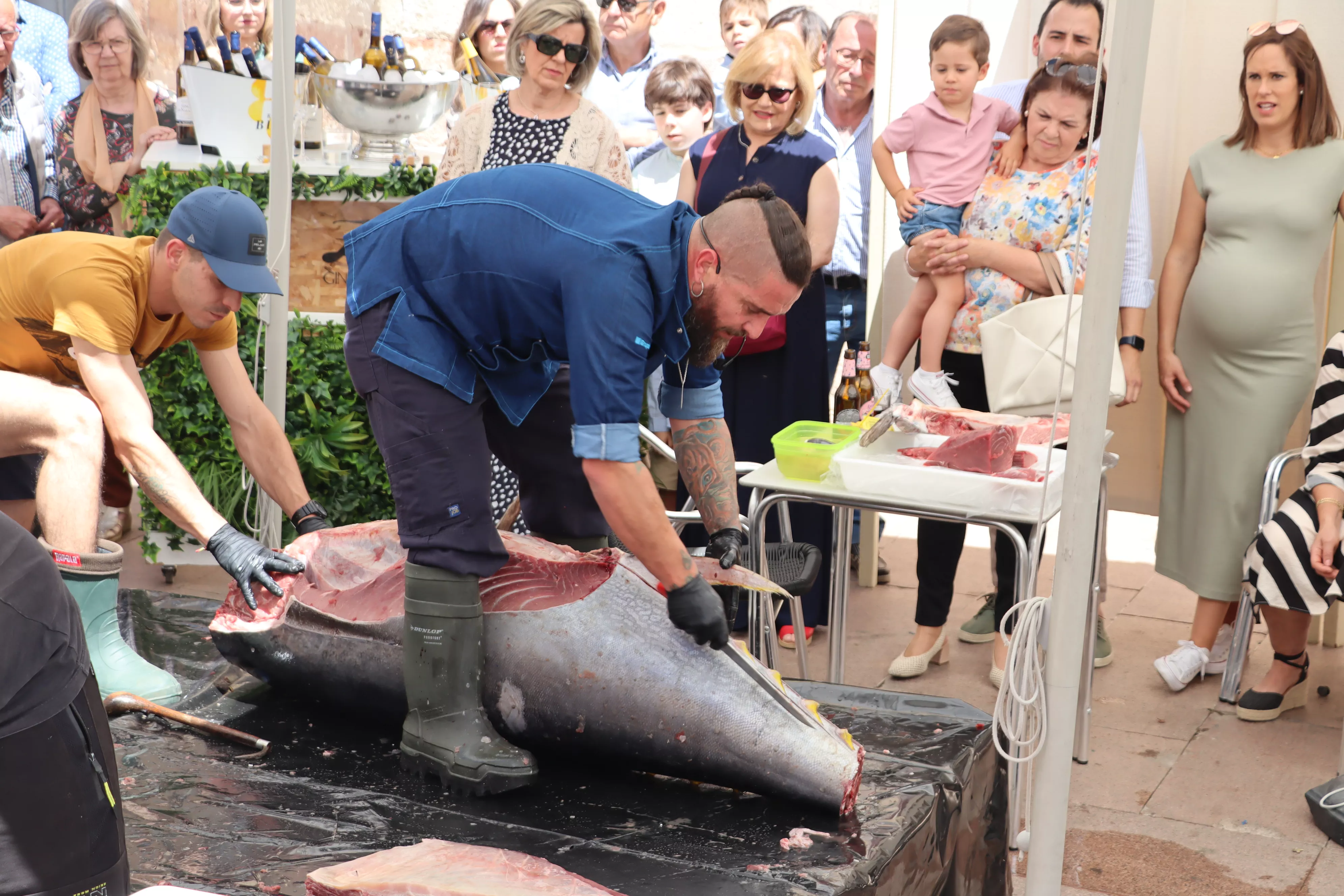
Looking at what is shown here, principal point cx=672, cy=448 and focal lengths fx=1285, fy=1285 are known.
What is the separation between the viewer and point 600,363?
7.45 feet

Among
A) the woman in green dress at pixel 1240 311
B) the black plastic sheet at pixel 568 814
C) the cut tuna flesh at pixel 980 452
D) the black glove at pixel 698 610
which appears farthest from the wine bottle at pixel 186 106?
the woman in green dress at pixel 1240 311

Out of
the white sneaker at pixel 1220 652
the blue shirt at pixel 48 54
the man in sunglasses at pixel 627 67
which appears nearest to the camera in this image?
the white sneaker at pixel 1220 652

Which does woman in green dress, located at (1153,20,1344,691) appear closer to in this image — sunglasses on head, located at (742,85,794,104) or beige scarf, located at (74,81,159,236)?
sunglasses on head, located at (742,85,794,104)

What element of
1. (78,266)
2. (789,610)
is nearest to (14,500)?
(78,266)

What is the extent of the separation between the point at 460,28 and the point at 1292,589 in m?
3.81

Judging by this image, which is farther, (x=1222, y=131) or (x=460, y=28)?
(x=460, y=28)

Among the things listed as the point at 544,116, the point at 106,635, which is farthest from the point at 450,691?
the point at 544,116

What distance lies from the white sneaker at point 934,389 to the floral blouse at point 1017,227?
15 centimetres

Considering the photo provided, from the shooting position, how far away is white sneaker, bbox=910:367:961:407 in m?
4.08

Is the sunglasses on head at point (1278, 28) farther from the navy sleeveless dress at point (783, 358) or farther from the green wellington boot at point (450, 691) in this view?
the green wellington boot at point (450, 691)

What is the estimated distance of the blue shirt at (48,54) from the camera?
580 centimetres

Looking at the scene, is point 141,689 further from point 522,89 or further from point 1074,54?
point 1074,54

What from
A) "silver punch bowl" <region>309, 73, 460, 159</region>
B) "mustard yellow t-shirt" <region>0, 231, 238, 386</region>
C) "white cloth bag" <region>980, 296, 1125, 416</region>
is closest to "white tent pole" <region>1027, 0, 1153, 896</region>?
"white cloth bag" <region>980, 296, 1125, 416</region>

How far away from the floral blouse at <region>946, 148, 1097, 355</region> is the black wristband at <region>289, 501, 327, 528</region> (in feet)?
6.82
